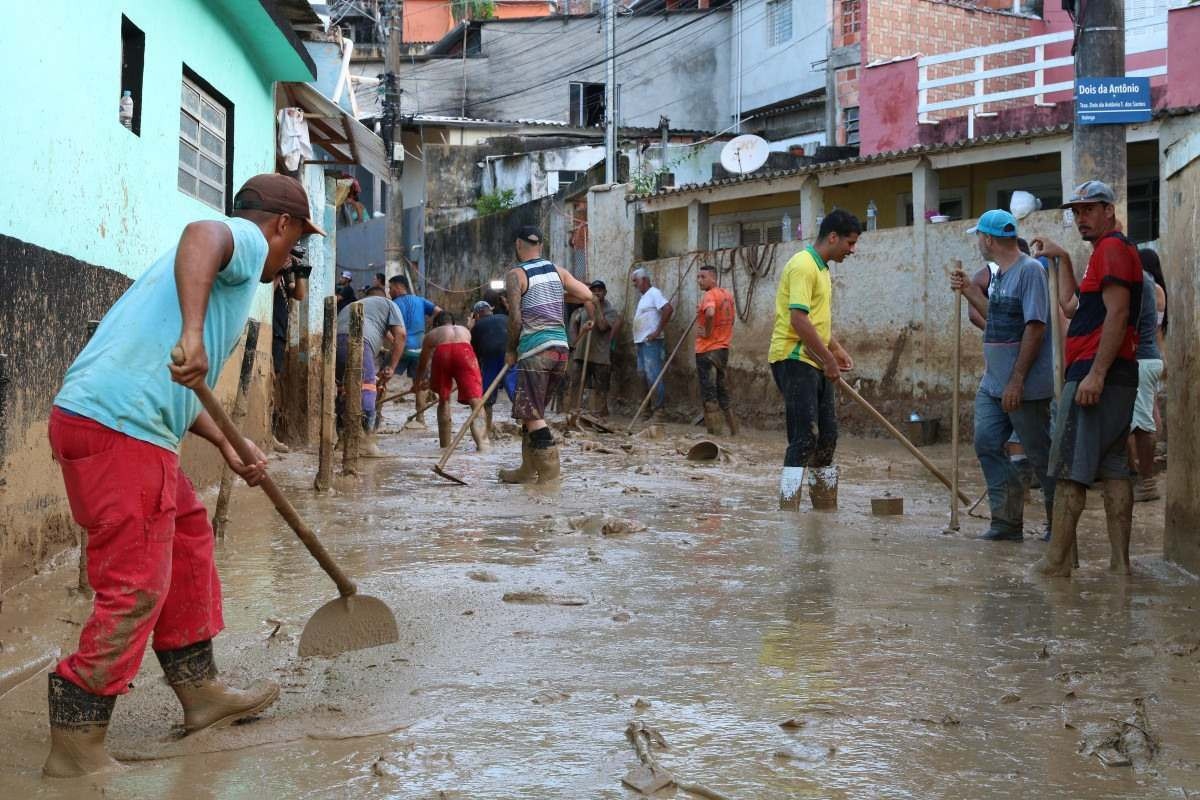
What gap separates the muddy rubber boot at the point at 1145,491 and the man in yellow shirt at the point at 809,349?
2.42 meters

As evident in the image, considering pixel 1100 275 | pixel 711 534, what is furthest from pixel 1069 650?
pixel 711 534

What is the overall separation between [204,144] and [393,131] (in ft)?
69.6

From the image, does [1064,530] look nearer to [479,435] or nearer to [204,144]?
[204,144]

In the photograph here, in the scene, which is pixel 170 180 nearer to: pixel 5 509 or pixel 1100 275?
pixel 5 509

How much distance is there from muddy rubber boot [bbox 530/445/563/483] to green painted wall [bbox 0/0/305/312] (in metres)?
3.00

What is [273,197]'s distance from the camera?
11.1 ft

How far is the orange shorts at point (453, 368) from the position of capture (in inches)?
455

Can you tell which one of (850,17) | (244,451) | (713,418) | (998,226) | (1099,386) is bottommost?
(713,418)

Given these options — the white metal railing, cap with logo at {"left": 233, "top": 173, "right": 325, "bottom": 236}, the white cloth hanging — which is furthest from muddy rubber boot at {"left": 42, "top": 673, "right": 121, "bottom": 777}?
the white metal railing

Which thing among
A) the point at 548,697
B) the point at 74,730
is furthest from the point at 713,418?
the point at 74,730

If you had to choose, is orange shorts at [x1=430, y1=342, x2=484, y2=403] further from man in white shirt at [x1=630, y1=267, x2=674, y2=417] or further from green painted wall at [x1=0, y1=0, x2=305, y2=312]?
man in white shirt at [x1=630, y1=267, x2=674, y2=417]

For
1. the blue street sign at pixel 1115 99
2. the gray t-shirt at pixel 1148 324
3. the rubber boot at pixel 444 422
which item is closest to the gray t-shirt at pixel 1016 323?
the gray t-shirt at pixel 1148 324

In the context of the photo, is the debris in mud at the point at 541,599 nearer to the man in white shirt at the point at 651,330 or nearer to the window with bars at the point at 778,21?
the man in white shirt at the point at 651,330

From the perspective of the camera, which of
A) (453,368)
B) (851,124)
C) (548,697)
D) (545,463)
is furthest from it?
(851,124)
